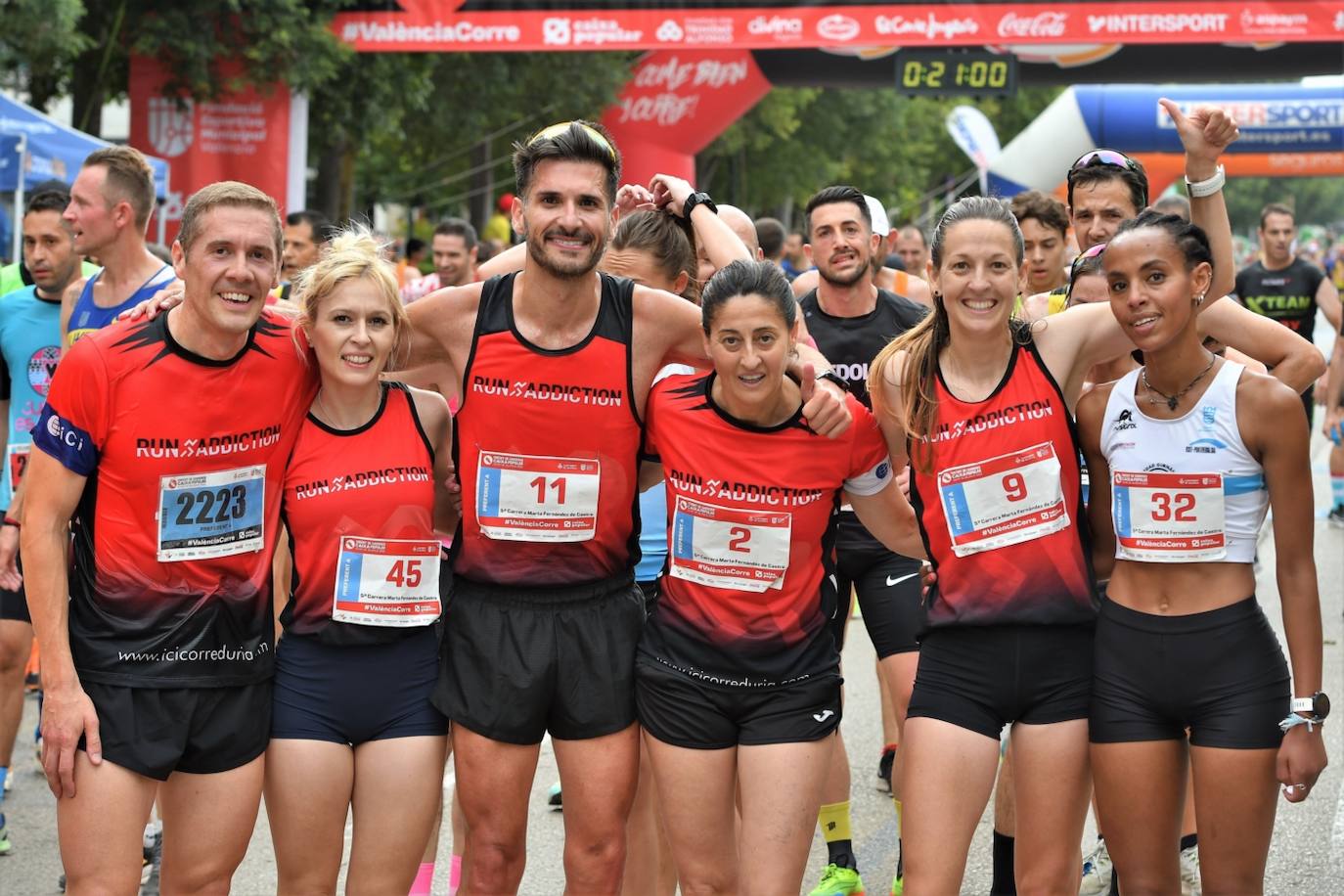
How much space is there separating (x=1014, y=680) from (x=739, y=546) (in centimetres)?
75

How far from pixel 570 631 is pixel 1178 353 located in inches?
66.0

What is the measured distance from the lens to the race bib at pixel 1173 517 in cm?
374

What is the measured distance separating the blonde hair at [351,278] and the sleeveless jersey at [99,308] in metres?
1.48

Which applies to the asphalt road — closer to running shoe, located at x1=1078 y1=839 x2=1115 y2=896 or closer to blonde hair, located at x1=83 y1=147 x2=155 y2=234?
running shoe, located at x1=1078 y1=839 x2=1115 y2=896

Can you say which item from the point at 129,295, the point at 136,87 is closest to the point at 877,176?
the point at 136,87

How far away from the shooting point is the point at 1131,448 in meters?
3.84

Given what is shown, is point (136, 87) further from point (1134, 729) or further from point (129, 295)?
point (1134, 729)

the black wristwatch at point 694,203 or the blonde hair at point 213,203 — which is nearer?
the blonde hair at point 213,203

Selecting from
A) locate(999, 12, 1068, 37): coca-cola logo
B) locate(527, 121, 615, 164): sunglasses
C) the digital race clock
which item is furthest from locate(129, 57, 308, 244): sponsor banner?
locate(527, 121, 615, 164): sunglasses

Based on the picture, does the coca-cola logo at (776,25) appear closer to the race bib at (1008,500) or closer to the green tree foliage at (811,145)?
the green tree foliage at (811,145)

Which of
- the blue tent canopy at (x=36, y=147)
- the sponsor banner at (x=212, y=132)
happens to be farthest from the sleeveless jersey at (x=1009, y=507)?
the sponsor banner at (x=212, y=132)

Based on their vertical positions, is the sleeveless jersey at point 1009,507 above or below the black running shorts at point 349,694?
above

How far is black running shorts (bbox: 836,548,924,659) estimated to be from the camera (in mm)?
5480

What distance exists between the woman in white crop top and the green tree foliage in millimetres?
24701
